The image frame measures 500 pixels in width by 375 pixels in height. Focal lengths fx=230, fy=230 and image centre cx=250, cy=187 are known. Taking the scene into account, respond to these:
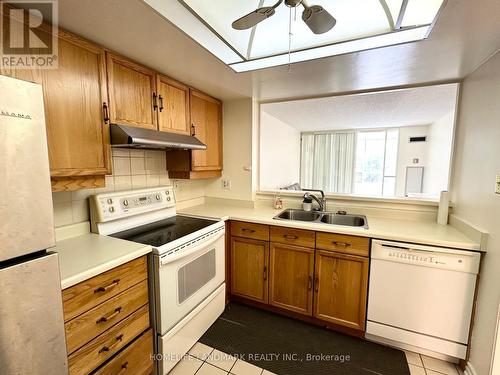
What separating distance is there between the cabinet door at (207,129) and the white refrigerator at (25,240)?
1.39 m

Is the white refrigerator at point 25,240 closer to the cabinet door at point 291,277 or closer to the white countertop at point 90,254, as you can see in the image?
the white countertop at point 90,254

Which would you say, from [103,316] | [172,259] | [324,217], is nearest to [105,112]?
[172,259]

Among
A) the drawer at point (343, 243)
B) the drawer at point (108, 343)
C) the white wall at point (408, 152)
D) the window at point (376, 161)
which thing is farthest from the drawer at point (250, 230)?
the white wall at point (408, 152)

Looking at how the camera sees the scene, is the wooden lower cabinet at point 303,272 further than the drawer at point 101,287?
Yes

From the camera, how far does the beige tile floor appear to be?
1535 millimetres

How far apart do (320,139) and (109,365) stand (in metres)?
5.20

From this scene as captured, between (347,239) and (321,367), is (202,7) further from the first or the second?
(321,367)

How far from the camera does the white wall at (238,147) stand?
8.26ft

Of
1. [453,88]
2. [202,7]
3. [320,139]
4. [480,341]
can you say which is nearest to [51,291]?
[202,7]

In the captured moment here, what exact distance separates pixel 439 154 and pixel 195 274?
4341 millimetres

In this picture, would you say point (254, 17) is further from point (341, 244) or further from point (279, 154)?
point (279, 154)

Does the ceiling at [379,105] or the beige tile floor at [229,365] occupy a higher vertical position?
the ceiling at [379,105]

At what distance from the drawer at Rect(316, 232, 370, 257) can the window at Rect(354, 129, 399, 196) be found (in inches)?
147

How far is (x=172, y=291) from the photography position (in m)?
1.49
